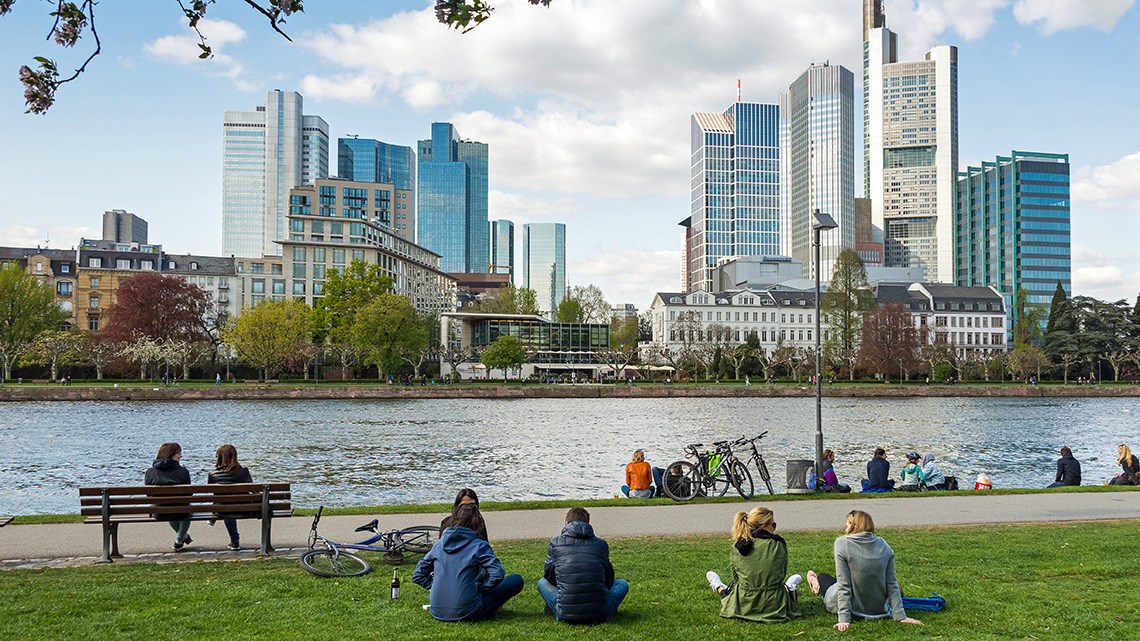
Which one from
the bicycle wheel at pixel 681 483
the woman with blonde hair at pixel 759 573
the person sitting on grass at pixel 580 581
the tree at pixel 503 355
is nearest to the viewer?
the person sitting on grass at pixel 580 581

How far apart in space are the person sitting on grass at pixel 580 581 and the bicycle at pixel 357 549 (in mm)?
3330

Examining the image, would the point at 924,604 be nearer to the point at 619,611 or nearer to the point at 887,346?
the point at 619,611

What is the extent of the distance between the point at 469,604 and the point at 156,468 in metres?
7.49

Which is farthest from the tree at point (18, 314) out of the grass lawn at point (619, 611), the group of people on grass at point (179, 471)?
the grass lawn at point (619, 611)

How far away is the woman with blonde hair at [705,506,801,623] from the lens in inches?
345

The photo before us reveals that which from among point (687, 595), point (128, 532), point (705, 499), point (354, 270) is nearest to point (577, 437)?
point (705, 499)

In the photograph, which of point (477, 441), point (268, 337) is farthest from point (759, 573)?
point (268, 337)

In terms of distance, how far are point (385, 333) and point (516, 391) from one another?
15899mm

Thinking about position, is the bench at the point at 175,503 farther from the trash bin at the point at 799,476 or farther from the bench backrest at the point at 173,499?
the trash bin at the point at 799,476

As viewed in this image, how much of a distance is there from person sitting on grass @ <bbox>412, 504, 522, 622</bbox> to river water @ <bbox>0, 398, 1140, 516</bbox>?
47.2 ft

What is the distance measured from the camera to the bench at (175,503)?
480 inches

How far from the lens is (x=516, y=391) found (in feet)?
309

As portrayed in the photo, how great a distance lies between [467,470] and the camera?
3052 cm

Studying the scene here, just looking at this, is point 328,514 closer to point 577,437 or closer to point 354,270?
point 577,437
